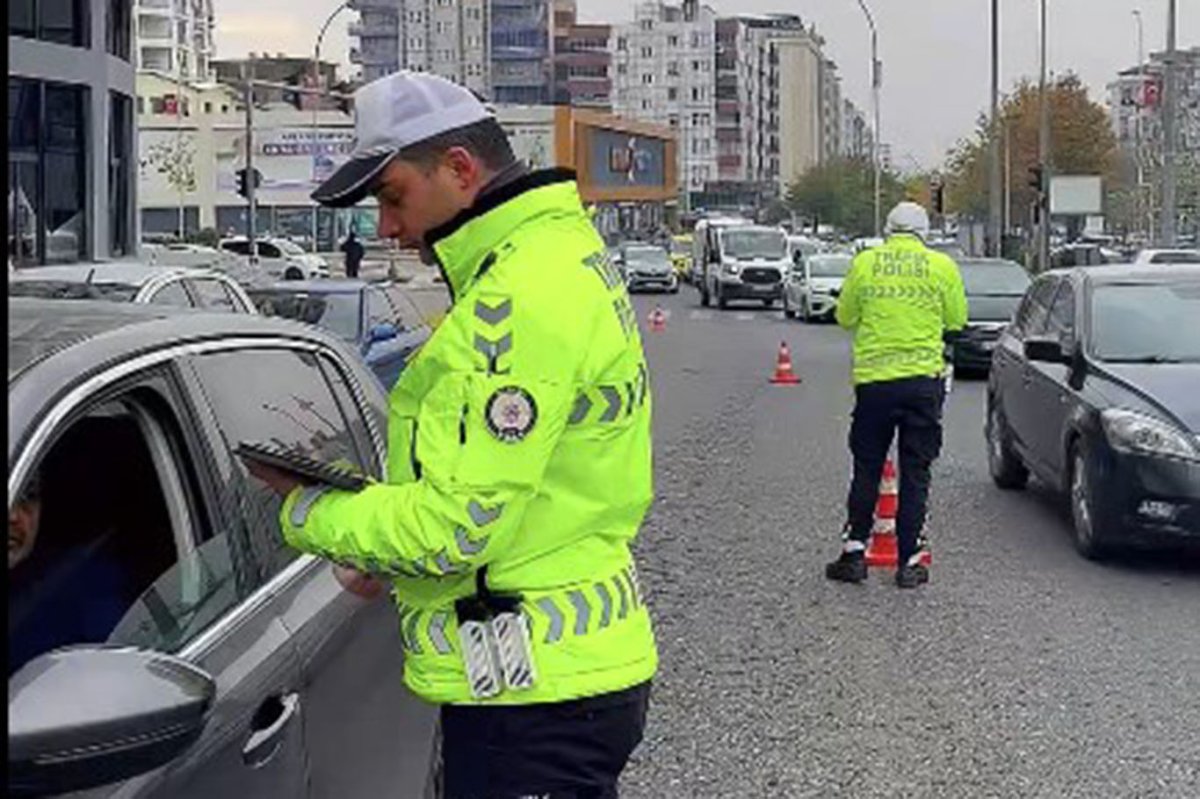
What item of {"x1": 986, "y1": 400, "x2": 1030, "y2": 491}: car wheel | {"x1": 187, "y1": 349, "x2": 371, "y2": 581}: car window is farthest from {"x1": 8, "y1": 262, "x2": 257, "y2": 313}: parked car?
{"x1": 187, "y1": 349, "x2": 371, "y2": 581}: car window

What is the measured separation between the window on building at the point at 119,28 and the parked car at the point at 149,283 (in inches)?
1057

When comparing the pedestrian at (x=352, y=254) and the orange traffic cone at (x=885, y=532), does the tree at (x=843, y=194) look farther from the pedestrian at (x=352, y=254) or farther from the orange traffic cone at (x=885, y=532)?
the orange traffic cone at (x=885, y=532)

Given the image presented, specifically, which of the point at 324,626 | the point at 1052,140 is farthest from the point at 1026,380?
the point at 1052,140

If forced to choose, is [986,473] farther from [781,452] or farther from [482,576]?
[482,576]

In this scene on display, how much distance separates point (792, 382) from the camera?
24.1 m

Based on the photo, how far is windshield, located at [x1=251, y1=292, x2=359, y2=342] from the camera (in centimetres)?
1499

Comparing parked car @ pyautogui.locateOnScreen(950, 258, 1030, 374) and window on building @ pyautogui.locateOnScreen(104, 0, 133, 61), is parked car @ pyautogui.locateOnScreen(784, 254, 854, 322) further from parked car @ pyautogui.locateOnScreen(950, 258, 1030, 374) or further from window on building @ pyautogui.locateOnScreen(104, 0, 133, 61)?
window on building @ pyautogui.locateOnScreen(104, 0, 133, 61)

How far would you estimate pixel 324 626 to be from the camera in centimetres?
375

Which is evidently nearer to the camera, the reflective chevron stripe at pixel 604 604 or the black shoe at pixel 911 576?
the reflective chevron stripe at pixel 604 604

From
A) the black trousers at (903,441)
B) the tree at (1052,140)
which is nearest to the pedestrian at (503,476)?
the black trousers at (903,441)

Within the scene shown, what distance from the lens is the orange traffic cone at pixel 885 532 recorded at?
9.90 m

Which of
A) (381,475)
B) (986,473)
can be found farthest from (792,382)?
(381,475)

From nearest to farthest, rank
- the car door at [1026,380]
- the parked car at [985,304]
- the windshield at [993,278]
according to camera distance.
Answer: the car door at [1026,380] < the parked car at [985,304] < the windshield at [993,278]

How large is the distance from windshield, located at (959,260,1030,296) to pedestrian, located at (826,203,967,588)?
15.3 metres
